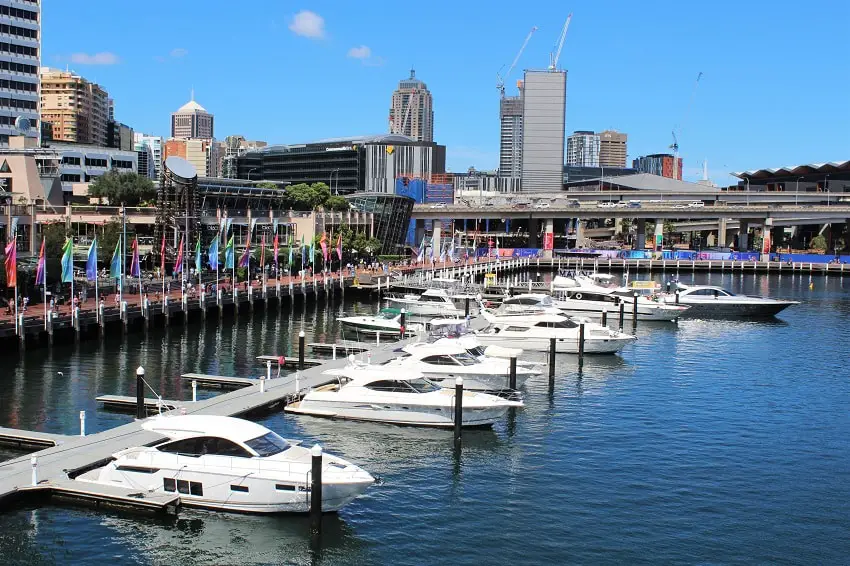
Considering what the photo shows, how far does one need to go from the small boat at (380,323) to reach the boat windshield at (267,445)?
136ft

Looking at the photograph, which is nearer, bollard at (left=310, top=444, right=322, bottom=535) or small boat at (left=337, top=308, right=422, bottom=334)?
bollard at (left=310, top=444, right=322, bottom=535)

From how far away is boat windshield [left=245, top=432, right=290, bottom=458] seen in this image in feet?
111

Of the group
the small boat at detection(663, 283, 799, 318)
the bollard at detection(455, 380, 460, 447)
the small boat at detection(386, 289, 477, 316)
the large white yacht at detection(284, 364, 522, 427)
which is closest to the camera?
the bollard at detection(455, 380, 460, 447)

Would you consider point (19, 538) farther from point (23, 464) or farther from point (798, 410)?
point (798, 410)

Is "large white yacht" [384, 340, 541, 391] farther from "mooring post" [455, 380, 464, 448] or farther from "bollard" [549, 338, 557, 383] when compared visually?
"mooring post" [455, 380, 464, 448]

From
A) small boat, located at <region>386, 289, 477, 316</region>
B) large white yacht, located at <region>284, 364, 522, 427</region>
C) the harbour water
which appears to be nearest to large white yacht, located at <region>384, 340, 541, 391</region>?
the harbour water

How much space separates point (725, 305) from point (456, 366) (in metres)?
54.9

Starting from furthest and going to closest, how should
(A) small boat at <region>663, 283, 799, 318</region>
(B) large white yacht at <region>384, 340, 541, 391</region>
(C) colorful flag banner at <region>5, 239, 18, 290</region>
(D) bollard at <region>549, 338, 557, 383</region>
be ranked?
(A) small boat at <region>663, 283, 799, 318</region> → (C) colorful flag banner at <region>5, 239, 18, 290</region> → (D) bollard at <region>549, 338, 557, 383</region> → (B) large white yacht at <region>384, 340, 541, 391</region>

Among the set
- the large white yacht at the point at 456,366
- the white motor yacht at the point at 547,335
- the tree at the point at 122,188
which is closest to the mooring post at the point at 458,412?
the large white yacht at the point at 456,366

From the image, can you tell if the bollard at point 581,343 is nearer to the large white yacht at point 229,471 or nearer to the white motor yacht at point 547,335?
the white motor yacht at point 547,335

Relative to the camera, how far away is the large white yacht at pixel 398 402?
45.6 meters

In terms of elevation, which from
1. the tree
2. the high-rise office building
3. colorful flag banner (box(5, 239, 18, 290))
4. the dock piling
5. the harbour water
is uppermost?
the high-rise office building

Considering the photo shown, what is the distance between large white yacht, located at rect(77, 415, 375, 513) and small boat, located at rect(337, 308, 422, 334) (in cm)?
4206

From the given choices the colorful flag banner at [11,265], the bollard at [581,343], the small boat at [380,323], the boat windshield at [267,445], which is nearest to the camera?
the boat windshield at [267,445]
